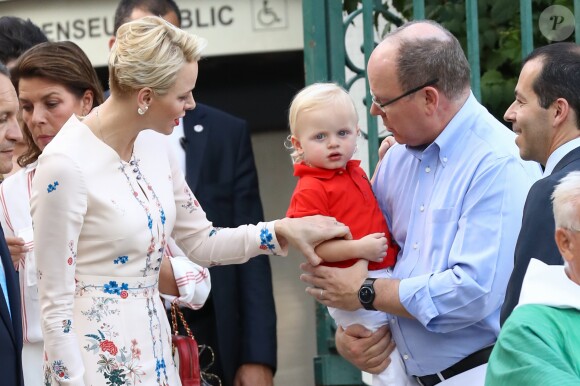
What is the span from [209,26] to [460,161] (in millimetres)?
4000

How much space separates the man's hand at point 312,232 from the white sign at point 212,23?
365cm

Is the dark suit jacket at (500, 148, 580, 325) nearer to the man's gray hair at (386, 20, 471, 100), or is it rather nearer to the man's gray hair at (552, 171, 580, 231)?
the man's gray hair at (552, 171, 580, 231)

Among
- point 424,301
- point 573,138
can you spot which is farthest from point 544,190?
point 424,301

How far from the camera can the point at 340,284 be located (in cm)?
Answer: 412

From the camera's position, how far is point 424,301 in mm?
3924

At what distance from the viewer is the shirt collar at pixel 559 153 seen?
3761 millimetres

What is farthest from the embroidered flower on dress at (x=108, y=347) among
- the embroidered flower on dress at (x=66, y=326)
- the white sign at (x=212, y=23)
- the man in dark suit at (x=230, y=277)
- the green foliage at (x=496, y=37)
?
the white sign at (x=212, y=23)

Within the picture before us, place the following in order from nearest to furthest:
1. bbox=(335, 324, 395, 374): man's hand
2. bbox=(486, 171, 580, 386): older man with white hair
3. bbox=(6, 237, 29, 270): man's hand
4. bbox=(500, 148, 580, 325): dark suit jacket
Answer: bbox=(486, 171, 580, 386): older man with white hair < bbox=(500, 148, 580, 325): dark suit jacket < bbox=(335, 324, 395, 374): man's hand < bbox=(6, 237, 29, 270): man's hand

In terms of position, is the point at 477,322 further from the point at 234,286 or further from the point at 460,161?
the point at 234,286

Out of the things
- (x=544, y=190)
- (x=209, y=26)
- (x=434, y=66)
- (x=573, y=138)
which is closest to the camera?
(x=544, y=190)

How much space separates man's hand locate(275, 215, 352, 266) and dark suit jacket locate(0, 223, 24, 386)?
2.96 feet

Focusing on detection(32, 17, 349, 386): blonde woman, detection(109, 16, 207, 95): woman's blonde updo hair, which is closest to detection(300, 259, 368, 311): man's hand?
detection(32, 17, 349, 386): blonde woman

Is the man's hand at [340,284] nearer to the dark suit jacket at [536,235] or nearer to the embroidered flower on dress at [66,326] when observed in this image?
the dark suit jacket at [536,235]

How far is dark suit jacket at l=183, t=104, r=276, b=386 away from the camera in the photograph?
211 inches
